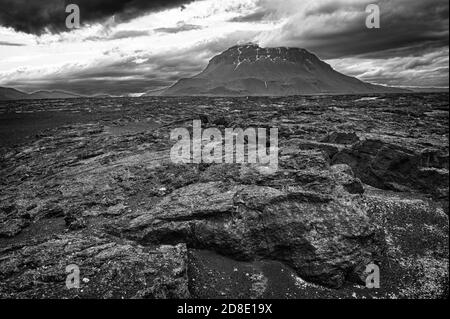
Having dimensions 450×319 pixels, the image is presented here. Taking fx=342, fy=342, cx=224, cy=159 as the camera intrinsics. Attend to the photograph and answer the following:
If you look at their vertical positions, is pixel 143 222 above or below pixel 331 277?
above

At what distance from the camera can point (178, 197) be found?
64.4 ft

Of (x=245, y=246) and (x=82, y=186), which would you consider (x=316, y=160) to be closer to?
(x=245, y=246)

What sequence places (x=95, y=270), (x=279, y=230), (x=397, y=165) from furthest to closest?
(x=397, y=165) → (x=279, y=230) → (x=95, y=270)

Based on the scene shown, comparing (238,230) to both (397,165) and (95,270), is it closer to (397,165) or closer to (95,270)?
(95,270)

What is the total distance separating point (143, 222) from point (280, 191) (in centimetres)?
731

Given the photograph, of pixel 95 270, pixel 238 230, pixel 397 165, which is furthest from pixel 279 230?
pixel 397 165

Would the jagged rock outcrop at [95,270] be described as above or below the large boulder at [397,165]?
below

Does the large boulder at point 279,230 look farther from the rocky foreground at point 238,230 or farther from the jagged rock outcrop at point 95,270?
the jagged rock outcrop at point 95,270

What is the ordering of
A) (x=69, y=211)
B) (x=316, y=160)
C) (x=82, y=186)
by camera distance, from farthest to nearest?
(x=82, y=186), (x=316, y=160), (x=69, y=211)

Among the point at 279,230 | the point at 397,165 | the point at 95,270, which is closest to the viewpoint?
the point at 95,270

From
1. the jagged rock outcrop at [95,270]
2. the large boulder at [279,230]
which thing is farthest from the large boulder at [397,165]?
the jagged rock outcrop at [95,270]

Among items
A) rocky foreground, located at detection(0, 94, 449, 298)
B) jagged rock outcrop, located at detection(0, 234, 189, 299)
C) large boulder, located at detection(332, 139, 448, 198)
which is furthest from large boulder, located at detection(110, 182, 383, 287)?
large boulder, located at detection(332, 139, 448, 198)
